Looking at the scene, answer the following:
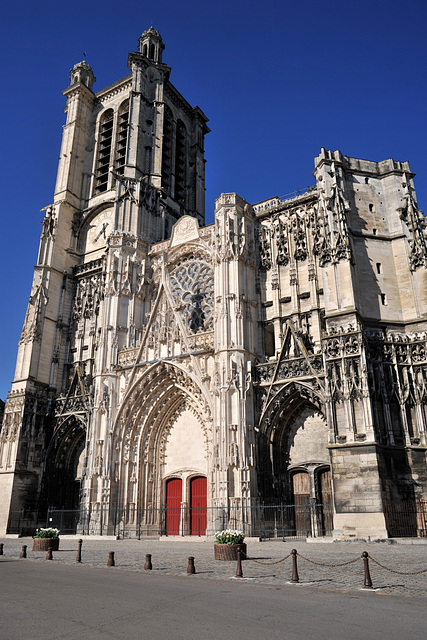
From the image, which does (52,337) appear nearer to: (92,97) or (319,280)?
(319,280)

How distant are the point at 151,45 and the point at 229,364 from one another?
31.5 meters

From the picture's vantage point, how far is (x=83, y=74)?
40.5 metres

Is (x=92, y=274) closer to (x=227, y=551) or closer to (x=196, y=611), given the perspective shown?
(x=227, y=551)

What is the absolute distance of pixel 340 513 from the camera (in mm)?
17500

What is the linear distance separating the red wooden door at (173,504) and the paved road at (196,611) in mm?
15163

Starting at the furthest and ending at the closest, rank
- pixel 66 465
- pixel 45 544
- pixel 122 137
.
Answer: pixel 122 137 < pixel 66 465 < pixel 45 544

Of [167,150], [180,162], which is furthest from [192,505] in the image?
[180,162]

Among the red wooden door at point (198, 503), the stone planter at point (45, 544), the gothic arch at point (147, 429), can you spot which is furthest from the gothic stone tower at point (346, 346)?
the stone planter at point (45, 544)

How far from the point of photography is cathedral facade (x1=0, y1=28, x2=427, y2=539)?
63.1 feet

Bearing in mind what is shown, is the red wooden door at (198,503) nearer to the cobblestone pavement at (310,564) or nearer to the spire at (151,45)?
the cobblestone pavement at (310,564)

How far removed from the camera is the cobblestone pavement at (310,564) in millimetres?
8742

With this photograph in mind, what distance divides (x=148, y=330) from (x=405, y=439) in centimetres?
1310

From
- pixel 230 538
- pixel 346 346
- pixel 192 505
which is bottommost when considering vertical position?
Result: pixel 230 538

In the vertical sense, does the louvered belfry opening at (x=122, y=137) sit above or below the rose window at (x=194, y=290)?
above
